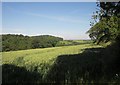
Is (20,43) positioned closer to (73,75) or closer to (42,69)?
(42,69)

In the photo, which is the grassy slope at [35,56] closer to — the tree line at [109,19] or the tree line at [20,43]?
the tree line at [109,19]

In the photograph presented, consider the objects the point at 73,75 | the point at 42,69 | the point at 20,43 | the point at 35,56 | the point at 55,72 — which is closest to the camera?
the point at 73,75

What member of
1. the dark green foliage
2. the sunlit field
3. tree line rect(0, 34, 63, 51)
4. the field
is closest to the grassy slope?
the sunlit field

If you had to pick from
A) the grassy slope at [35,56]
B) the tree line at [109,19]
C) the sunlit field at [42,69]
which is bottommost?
the grassy slope at [35,56]

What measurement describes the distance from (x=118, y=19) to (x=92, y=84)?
5.22 metres

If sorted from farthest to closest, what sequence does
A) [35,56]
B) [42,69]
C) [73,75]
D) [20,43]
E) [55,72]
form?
1. [20,43]
2. [35,56]
3. [42,69]
4. [55,72]
5. [73,75]

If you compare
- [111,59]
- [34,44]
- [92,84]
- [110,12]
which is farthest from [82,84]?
[34,44]

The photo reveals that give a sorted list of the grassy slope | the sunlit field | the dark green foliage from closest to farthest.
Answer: the dark green foliage → the sunlit field → the grassy slope

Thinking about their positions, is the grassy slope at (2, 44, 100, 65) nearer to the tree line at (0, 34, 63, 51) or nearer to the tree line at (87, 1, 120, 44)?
the tree line at (87, 1, 120, 44)

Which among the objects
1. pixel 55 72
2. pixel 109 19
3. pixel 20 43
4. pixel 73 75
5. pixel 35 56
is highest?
pixel 109 19

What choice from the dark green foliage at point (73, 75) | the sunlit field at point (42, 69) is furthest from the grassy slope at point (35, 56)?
the dark green foliage at point (73, 75)

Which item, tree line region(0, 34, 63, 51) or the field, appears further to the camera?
tree line region(0, 34, 63, 51)

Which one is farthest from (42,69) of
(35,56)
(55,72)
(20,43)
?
(20,43)

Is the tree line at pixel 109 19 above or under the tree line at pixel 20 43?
above
